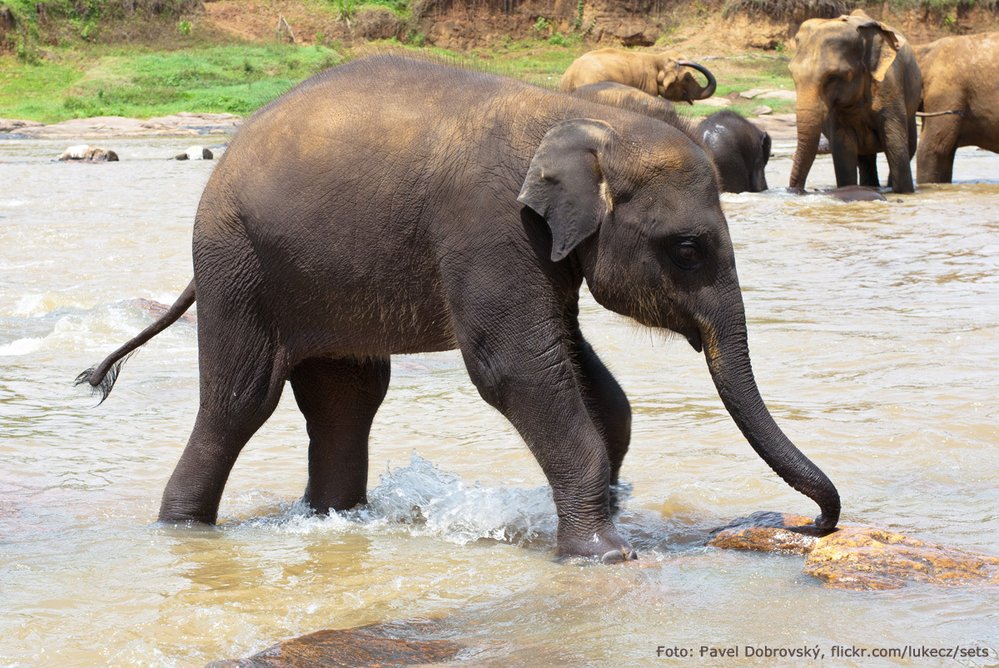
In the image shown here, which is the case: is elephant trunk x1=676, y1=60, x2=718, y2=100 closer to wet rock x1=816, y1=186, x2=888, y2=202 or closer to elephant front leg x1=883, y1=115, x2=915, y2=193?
elephant front leg x1=883, y1=115, x2=915, y2=193

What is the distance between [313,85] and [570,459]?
5.61 feet

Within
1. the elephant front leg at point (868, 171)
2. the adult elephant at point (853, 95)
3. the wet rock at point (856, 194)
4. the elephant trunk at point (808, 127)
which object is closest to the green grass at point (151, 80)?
the elephant front leg at point (868, 171)

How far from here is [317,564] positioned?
15.7 feet

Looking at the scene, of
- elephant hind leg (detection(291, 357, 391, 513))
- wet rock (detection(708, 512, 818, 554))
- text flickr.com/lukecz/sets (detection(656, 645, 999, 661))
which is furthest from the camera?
elephant hind leg (detection(291, 357, 391, 513))

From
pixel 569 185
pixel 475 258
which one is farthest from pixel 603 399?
pixel 569 185

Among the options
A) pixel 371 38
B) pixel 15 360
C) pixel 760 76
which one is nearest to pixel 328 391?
pixel 15 360

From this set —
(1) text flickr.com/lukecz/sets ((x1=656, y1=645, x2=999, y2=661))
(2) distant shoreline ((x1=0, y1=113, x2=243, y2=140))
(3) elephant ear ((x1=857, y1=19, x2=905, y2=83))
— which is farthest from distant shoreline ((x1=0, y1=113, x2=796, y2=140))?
(1) text flickr.com/lukecz/sets ((x1=656, y1=645, x2=999, y2=661))

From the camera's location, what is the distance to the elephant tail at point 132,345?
552 centimetres

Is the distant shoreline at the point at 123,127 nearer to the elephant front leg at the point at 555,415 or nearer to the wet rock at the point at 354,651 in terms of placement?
the elephant front leg at the point at 555,415

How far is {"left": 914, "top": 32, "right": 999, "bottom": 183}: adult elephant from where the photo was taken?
19.5 meters

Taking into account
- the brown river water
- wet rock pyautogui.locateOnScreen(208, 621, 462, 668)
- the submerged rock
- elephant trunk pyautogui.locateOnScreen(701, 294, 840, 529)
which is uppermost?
elephant trunk pyautogui.locateOnScreen(701, 294, 840, 529)

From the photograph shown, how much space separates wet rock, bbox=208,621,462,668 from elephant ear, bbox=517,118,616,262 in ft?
4.23

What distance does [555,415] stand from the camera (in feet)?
14.9

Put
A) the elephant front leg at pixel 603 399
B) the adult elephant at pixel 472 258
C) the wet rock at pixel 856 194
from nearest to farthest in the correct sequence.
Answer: the adult elephant at pixel 472 258, the elephant front leg at pixel 603 399, the wet rock at pixel 856 194
